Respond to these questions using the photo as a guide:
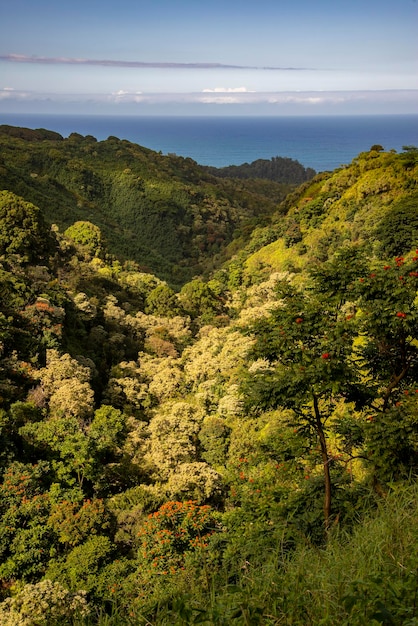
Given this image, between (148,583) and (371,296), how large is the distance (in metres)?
7.49

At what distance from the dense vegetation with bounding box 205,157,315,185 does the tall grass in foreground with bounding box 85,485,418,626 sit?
178036 millimetres

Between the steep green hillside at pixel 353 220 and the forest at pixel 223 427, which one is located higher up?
the steep green hillside at pixel 353 220

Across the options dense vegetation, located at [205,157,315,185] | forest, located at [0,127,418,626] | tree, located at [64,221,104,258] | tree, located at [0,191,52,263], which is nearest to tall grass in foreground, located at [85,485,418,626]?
forest, located at [0,127,418,626]

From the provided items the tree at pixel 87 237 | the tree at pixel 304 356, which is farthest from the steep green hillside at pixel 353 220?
the tree at pixel 304 356

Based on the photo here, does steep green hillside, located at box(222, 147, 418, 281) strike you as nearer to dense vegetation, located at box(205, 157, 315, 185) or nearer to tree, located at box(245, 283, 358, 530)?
tree, located at box(245, 283, 358, 530)

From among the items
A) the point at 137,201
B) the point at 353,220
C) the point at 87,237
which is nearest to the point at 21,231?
the point at 87,237

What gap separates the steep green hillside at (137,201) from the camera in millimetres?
69312

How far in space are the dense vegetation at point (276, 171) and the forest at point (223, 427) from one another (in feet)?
451

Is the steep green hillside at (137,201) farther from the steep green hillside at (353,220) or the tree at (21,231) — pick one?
the tree at (21,231)

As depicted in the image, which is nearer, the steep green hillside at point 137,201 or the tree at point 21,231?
the tree at point 21,231

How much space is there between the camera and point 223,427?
19.2 m

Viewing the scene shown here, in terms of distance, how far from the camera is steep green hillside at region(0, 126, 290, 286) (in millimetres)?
69312

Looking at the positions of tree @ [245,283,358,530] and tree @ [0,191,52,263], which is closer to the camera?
tree @ [245,283,358,530]

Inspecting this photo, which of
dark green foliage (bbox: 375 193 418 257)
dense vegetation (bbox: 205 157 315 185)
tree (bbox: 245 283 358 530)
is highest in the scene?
dense vegetation (bbox: 205 157 315 185)
